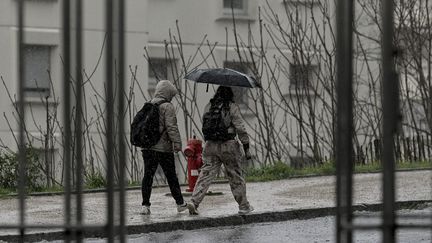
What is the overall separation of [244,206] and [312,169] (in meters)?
7.84

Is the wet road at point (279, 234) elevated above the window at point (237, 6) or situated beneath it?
situated beneath

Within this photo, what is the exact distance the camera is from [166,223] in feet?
45.3

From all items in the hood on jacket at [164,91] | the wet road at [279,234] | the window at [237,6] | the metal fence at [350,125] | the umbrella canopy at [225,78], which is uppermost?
the window at [237,6]

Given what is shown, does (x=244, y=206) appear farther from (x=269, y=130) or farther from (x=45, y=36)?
(x=45, y=36)

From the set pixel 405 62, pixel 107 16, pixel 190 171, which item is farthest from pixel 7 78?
pixel 107 16

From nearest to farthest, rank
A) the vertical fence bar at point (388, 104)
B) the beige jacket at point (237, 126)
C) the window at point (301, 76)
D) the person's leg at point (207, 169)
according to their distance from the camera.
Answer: the vertical fence bar at point (388, 104)
the beige jacket at point (237, 126)
the person's leg at point (207, 169)
the window at point (301, 76)

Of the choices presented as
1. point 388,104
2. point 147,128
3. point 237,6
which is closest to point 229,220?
point 147,128

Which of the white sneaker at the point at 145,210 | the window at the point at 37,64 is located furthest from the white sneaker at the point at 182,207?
the window at the point at 37,64

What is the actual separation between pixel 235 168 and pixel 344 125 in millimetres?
9887

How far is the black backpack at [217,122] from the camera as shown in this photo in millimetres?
13977

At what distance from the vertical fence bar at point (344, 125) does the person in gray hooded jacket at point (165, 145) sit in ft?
31.4

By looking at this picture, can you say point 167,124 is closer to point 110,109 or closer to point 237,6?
point 110,109

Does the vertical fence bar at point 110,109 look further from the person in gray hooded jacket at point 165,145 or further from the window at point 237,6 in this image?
the window at point 237,6

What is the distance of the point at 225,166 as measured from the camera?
1438cm
